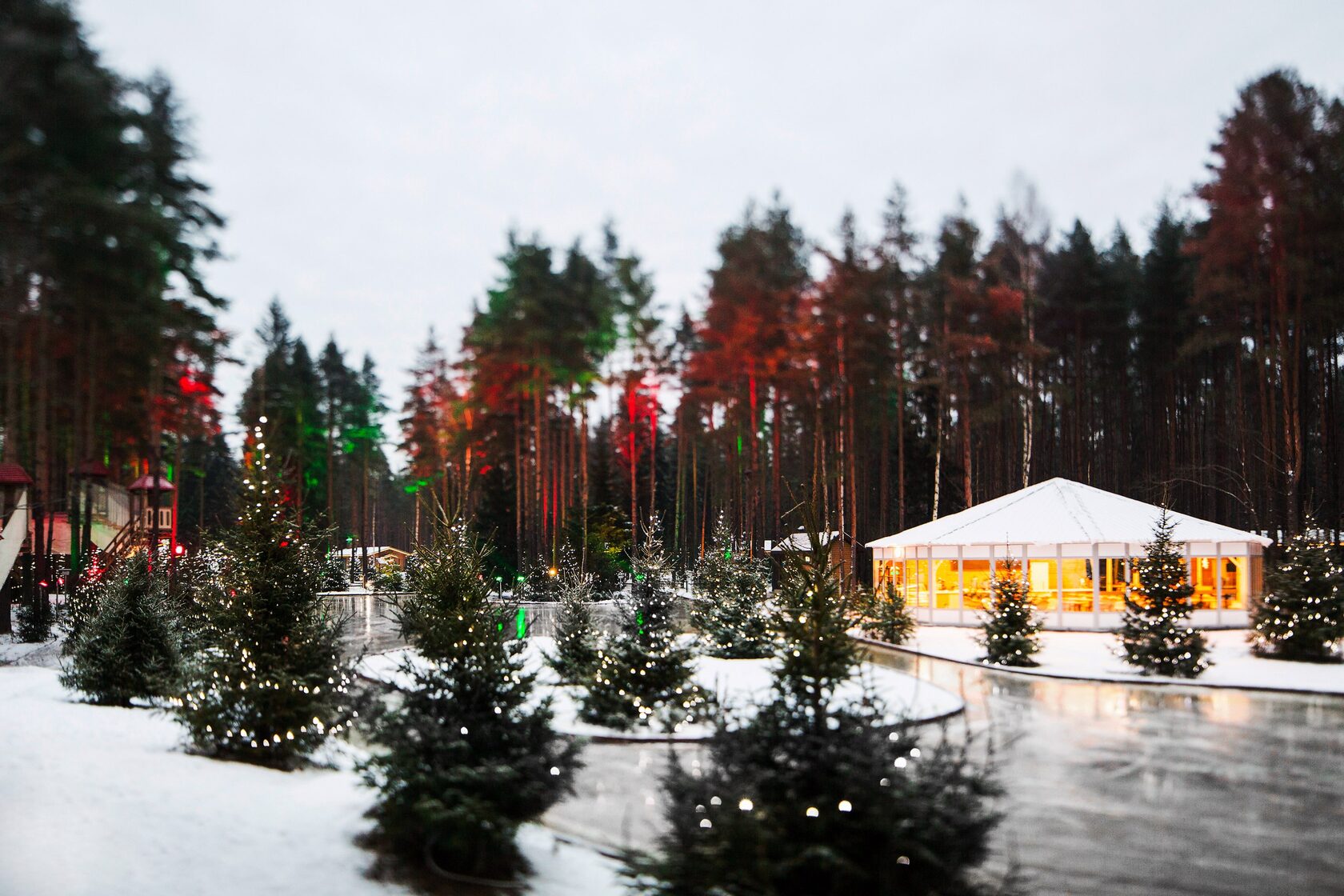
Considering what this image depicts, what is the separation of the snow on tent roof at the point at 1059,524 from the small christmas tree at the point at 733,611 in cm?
814

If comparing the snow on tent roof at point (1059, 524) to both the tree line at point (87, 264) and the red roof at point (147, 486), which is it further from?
the red roof at point (147, 486)

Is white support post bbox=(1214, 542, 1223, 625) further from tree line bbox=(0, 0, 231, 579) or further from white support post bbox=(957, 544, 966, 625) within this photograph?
tree line bbox=(0, 0, 231, 579)

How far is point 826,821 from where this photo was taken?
215 inches

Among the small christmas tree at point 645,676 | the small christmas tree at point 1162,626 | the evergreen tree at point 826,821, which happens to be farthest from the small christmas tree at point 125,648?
the small christmas tree at point 1162,626

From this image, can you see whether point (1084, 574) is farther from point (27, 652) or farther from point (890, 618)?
point (27, 652)

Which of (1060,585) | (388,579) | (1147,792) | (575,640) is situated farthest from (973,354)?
(1147,792)

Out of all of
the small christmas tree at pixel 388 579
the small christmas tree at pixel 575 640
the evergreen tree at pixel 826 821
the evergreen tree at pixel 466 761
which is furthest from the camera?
the small christmas tree at pixel 388 579

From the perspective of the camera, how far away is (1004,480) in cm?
4416

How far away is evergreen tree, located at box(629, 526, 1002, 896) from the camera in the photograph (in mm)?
5305

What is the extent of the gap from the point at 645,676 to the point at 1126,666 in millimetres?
10202

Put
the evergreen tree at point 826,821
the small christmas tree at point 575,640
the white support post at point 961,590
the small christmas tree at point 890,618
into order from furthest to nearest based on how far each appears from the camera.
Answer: the white support post at point 961,590 < the small christmas tree at point 890,618 < the small christmas tree at point 575,640 < the evergreen tree at point 826,821

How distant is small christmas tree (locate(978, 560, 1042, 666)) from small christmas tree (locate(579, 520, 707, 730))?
25.9 ft

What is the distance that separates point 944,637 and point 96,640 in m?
17.9

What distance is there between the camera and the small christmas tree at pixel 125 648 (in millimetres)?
13648
